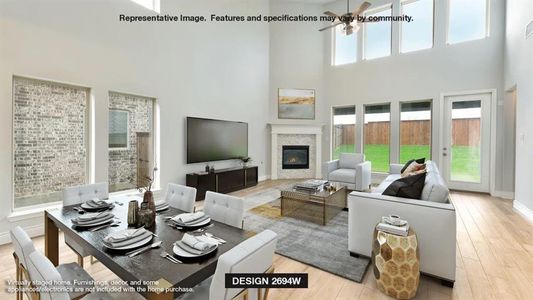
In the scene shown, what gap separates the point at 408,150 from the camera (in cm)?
593

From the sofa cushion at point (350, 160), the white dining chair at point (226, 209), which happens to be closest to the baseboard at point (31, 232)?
the white dining chair at point (226, 209)

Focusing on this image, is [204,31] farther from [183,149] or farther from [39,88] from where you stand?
[39,88]

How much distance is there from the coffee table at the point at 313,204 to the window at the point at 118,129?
9.19 feet

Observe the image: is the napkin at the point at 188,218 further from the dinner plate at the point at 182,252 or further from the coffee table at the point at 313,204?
the coffee table at the point at 313,204

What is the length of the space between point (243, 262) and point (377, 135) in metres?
6.32

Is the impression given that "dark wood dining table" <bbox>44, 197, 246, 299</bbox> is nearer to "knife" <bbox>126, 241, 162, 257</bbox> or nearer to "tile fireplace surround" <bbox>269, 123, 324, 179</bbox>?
"knife" <bbox>126, 241, 162, 257</bbox>

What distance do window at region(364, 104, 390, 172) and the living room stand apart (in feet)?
0.12

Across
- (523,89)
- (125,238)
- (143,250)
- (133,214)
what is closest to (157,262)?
(143,250)

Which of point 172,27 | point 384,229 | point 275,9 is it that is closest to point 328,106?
point 275,9

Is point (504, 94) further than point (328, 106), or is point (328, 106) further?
point (328, 106)

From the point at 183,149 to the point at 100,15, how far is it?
2.46 metres

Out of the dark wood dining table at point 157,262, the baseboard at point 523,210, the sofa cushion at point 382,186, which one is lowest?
the baseboard at point 523,210

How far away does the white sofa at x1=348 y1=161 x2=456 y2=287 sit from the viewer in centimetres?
186

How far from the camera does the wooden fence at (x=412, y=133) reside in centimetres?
518
